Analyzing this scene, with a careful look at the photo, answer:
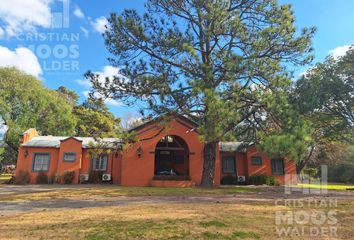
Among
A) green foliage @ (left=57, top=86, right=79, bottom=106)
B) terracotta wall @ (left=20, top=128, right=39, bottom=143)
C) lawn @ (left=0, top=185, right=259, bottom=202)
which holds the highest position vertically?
green foliage @ (left=57, top=86, right=79, bottom=106)

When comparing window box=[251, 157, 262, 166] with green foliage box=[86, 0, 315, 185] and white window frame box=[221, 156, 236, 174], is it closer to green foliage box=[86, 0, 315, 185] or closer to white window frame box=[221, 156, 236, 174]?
white window frame box=[221, 156, 236, 174]

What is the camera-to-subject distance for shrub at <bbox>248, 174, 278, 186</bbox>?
24.2 meters

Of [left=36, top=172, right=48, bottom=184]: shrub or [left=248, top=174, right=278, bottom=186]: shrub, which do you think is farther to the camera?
[left=248, top=174, right=278, bottom=186]: shrub

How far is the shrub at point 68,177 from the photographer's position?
74.6 feet

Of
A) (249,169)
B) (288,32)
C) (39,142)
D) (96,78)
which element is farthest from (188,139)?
(39,142)

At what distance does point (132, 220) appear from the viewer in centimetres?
719

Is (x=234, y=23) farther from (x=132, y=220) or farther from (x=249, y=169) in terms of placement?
(x=249, y=169)

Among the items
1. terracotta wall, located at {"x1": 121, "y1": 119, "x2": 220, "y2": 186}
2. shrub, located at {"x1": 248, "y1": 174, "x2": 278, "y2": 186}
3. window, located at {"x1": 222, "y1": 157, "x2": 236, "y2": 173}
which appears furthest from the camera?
window, located at {"x1": 222, "y1": 157, "x2": 236, "y2": 173}

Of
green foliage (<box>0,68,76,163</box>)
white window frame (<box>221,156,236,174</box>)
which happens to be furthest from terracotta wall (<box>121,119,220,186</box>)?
green foliage (<box>0,68,76,163</box>)

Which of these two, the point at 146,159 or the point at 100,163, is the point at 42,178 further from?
the point at 146,159

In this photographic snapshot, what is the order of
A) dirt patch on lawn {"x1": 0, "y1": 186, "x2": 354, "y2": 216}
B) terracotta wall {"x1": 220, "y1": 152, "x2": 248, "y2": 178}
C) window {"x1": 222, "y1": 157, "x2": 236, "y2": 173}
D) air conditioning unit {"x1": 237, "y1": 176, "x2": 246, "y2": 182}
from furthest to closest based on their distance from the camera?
1. window {"x1": 222, "y1": 157, "x2": 236, "y2": 173}
2. terracotta wall {"x1": 220, "y1": 152, "x2": 248, "y2": 178}
3. air conditioning unit {"x1": 237, "y1": 176, "x2": 246, "y2": 182}
4. dirt patch on lawn {"x1": 0, "y1": 186, "x2": 354, "y2": 216}

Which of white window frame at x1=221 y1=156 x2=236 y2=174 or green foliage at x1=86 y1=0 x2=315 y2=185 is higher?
green foliage at x1=86 y1=0 x2=315 y2=185

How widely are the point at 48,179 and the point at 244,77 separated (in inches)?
678

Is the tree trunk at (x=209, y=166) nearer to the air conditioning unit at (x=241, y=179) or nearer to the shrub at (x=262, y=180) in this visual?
the air conditioning unit at (x=241, y=179)
